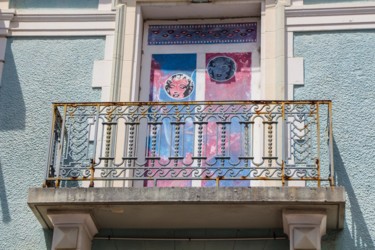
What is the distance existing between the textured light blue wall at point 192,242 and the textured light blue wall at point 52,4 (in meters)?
2.96

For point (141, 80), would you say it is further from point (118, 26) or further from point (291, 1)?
point (291, 1)

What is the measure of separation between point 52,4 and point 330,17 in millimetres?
3288

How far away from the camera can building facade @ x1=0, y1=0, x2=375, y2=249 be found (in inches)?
474

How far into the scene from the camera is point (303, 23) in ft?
44.5

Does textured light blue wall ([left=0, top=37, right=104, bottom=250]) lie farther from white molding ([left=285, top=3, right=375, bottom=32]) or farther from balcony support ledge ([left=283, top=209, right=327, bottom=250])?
balcony support ledge ([left=283, top=209, right=327, bottom=250])

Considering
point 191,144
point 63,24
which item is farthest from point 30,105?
point 191,144

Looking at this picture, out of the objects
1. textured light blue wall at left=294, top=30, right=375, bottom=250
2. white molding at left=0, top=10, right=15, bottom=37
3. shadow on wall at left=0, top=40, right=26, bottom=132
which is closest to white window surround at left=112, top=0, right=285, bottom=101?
textured light blue wall at left=294, top=30, right=375, bottom=250

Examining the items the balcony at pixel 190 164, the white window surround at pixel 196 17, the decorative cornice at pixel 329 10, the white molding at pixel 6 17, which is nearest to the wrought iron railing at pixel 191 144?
the balcony at pixel 190 164

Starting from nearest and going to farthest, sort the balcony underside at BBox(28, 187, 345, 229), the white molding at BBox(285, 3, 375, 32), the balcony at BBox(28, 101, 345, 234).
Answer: the balcony underside at BBox(28, 187, 345, 229), the balcony at BBox(28, 101, 345, 234), the white molding at BBox(285, 3, 375, 32)

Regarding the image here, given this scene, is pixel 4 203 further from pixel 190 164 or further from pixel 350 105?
pixel 350 105

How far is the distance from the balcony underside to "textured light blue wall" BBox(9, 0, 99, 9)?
284cm

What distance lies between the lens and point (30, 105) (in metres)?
13.4

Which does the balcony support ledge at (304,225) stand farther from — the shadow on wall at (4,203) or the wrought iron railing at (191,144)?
the shadow on wall at (4,203)

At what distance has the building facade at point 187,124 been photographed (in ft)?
39.5
